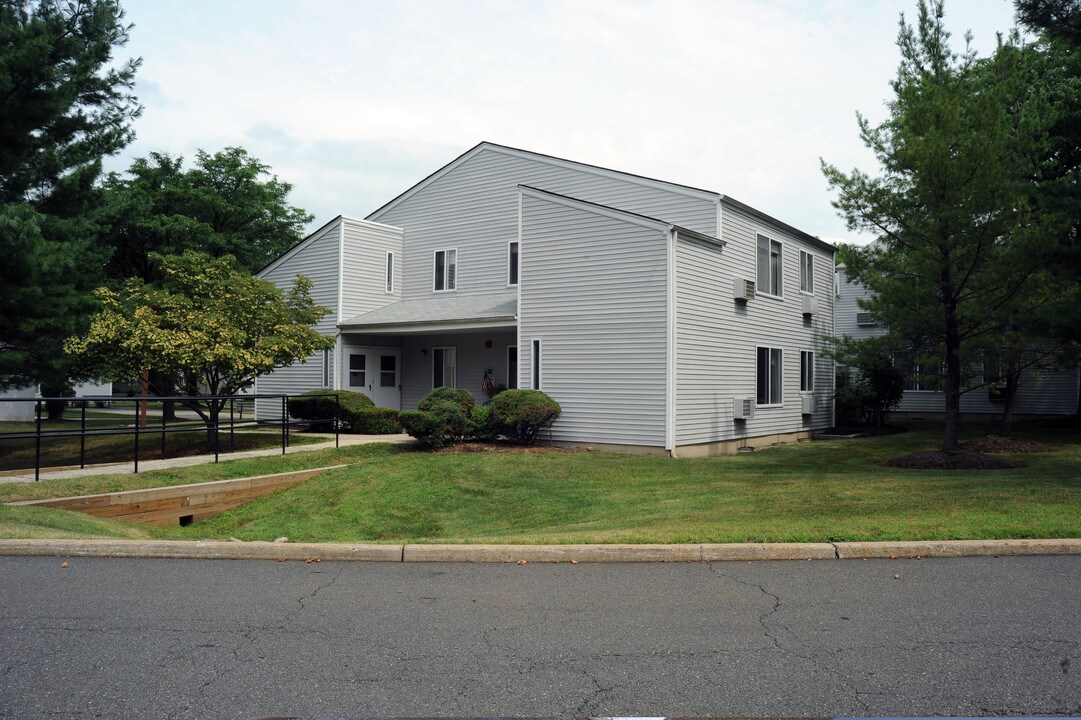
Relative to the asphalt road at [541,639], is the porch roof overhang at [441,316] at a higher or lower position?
higher

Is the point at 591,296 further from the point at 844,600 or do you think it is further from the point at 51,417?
the point at 51,417

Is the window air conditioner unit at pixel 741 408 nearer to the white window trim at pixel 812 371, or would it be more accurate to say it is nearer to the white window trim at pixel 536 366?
the white window trim at pixel 536 366

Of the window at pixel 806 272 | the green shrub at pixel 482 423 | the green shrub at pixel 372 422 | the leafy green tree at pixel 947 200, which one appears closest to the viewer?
the leafy green tree at pixel 947 200

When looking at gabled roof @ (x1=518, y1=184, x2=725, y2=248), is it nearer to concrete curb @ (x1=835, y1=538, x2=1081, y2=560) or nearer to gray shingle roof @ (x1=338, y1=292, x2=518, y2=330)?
gray shingle roof @ (x1=338, y1=292, x2=518, y2=330)

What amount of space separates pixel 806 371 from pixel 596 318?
9.53 meters

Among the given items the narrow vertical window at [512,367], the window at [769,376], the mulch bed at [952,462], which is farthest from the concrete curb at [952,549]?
the narrow vertical window at [512,367]

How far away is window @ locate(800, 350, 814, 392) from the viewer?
25.1m

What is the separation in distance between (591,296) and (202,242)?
22.4m

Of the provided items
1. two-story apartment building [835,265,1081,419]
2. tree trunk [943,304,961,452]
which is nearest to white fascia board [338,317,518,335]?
tree trunk [943,304,961,452]

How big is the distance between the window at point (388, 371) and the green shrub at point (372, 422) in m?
3.30

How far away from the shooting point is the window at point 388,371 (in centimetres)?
2512

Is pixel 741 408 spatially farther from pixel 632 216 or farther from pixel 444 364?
pixel 444 364

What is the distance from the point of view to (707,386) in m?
19.5

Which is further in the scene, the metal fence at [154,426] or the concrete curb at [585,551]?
the metal fence at [154,426]
